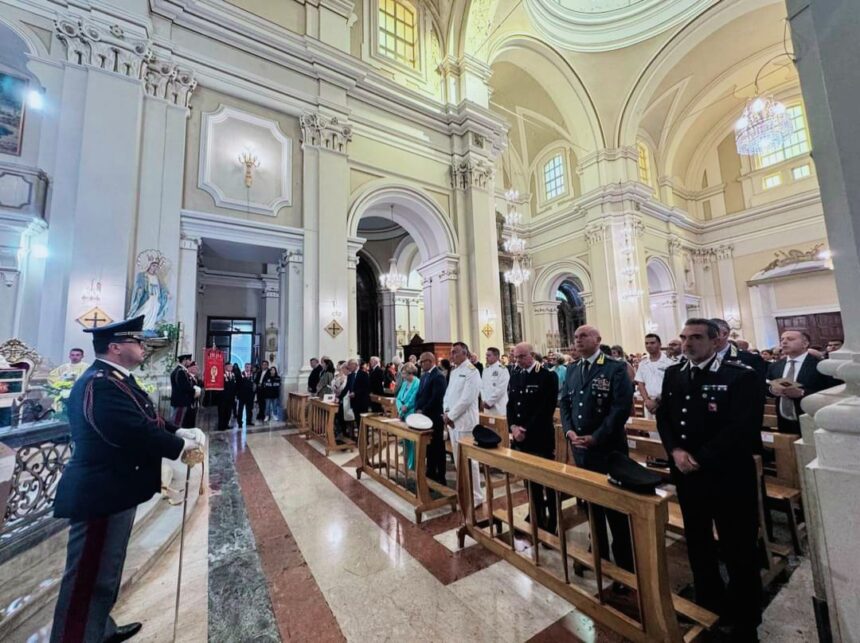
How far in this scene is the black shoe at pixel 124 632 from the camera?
5.62 feet

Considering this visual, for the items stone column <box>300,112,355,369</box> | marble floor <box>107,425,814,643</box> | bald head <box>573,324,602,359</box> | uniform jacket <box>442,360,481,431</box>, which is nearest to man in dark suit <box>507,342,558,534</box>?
bald head <box>573,324,602,359</box>

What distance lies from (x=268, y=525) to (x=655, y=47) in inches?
684

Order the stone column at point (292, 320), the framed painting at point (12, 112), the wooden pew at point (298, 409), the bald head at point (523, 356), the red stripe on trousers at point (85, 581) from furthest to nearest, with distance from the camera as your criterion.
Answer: the stone column at point (292, 320), the wooden pew at point (298, 409), the framed painting at point (12, 112), the bald head at point (523, 356), the red stripe on trousers at point (85, 581)

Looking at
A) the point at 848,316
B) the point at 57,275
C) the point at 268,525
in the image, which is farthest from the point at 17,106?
the point at 848,316

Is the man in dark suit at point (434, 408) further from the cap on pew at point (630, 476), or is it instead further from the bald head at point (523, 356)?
the cap on pew at point (630, 476)

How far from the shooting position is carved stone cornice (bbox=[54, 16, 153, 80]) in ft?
19.6

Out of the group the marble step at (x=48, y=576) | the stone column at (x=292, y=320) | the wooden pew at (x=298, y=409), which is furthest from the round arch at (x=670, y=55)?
the marble step at (x=48, y=576)

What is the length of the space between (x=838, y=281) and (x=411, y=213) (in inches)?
384

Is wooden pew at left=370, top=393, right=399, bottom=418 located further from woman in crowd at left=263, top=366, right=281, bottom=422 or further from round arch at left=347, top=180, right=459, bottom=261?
round arch at left=347, top=180, right=459, bottom=261

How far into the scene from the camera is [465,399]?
3.50m

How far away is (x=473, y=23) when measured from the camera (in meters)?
10.5

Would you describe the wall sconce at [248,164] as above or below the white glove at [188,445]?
above

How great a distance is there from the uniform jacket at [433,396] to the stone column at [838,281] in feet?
9.08

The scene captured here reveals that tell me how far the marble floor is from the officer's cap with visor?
4.70 feet
